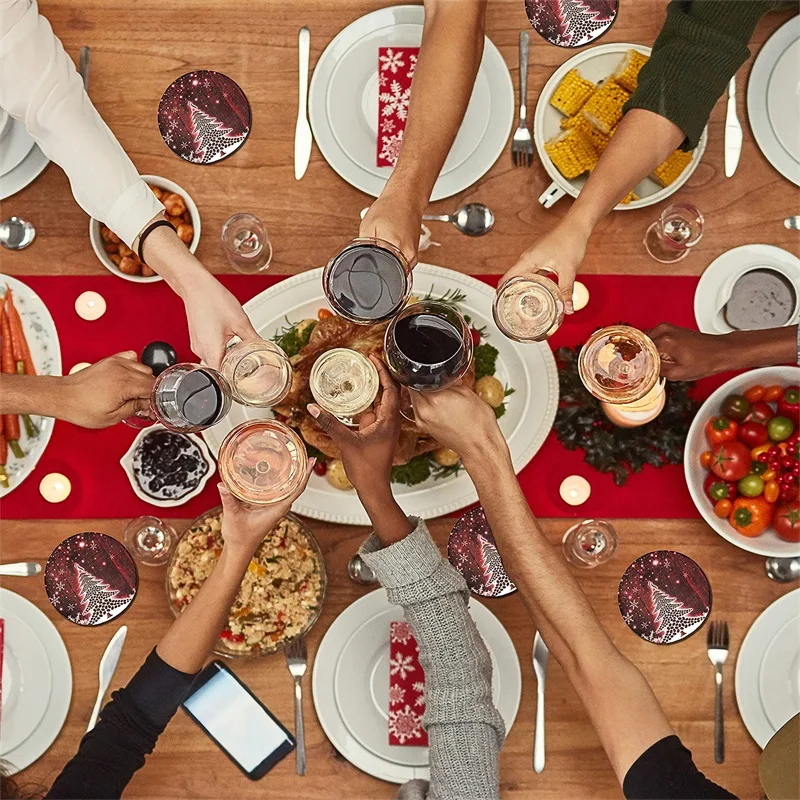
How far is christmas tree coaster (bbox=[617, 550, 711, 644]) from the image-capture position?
1.61 meters

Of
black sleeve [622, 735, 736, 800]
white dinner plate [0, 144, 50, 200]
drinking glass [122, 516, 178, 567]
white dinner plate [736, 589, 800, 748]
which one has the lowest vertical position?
black sleeve [622, 735, 736, 800]

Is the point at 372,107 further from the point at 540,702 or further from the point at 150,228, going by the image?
the point at 540,702

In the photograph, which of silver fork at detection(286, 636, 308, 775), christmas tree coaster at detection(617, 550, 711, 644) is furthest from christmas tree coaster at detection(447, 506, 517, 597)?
silver fork at detection(286, 636, 308, 775)

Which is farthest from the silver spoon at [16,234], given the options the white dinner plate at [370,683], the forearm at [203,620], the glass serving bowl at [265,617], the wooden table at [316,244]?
the white dinner plate at [370,683]

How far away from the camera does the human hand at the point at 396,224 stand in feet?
4.60

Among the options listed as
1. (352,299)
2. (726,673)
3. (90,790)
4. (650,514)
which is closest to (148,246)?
(352,299)

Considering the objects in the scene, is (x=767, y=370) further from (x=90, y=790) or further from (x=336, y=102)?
(x=90, y=790)

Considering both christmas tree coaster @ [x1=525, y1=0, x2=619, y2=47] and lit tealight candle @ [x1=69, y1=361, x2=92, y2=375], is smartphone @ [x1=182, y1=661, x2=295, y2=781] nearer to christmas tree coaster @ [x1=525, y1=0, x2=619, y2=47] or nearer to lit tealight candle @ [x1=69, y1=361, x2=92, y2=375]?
lit tealight candle @ [x1=69, y1=361, x2=92, y2=375]

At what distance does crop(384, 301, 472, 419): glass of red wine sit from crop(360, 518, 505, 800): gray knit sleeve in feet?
1.06

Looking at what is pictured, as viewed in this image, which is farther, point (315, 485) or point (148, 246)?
point (315, 485)

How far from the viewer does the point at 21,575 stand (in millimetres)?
1628

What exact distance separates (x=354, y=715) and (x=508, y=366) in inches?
32.1

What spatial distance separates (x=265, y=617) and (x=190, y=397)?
0.51 meters

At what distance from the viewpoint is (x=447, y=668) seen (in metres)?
1.42
